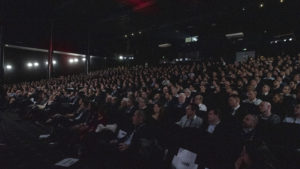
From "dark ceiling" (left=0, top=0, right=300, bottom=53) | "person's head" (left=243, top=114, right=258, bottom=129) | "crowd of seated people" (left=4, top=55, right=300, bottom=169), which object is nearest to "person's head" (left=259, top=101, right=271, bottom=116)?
"crowd of seated people" (left=4, top=55, right=300, bottom=169)

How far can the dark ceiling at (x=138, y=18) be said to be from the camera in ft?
34.7

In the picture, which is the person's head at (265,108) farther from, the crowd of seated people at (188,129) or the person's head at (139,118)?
the person's head at (139,118)

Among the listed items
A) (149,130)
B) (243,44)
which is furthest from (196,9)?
(149,130)

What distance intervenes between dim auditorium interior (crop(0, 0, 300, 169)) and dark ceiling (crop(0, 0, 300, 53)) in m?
0.07

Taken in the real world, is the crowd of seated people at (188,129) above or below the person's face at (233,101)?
below

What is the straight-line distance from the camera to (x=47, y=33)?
15.7 m

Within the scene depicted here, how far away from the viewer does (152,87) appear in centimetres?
795

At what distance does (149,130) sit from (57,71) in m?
16.2

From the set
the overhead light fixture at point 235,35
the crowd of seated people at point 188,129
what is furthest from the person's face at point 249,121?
the overhead light fixture at point 235,35

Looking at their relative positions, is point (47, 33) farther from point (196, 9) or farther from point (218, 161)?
point (218, 161)

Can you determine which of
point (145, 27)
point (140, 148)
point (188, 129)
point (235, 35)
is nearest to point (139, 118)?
point (140, 148)

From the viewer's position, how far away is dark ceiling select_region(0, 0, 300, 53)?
34.7 ft

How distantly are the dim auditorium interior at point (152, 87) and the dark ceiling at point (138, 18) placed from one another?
7 cm

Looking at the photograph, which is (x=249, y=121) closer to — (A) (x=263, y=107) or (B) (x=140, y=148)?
(A) (x=263, y=107)
